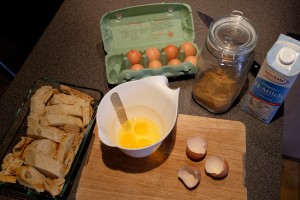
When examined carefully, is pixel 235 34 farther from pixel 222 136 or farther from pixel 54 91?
pixel 54 91

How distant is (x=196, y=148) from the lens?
0.75 m

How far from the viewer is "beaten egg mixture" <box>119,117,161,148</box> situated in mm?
758

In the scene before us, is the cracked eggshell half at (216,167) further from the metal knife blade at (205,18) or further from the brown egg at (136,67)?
the metal knife blade at (205,18)

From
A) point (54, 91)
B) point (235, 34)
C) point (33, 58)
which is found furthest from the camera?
point (33, 58)

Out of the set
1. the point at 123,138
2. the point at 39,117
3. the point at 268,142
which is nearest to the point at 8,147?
the point at 39,117

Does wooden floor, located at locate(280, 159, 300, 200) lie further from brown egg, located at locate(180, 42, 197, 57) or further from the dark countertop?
brown egg, located at locate(180, 42, 197, 57)

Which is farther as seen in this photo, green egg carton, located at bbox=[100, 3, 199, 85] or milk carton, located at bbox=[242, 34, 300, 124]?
green egg carton, located at bbox=[100, 3, 199, 85]

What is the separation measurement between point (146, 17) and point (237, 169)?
1.97ft

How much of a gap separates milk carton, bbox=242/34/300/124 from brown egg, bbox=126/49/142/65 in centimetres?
36

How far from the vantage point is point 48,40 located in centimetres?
107

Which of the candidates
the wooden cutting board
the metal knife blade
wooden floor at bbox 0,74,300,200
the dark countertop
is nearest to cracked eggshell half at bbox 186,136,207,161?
the wooden cutting board

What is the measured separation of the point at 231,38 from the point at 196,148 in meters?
0.29

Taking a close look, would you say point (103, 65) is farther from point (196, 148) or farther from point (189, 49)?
point (196, 148)

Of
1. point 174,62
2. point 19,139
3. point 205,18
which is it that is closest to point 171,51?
point 174,62
